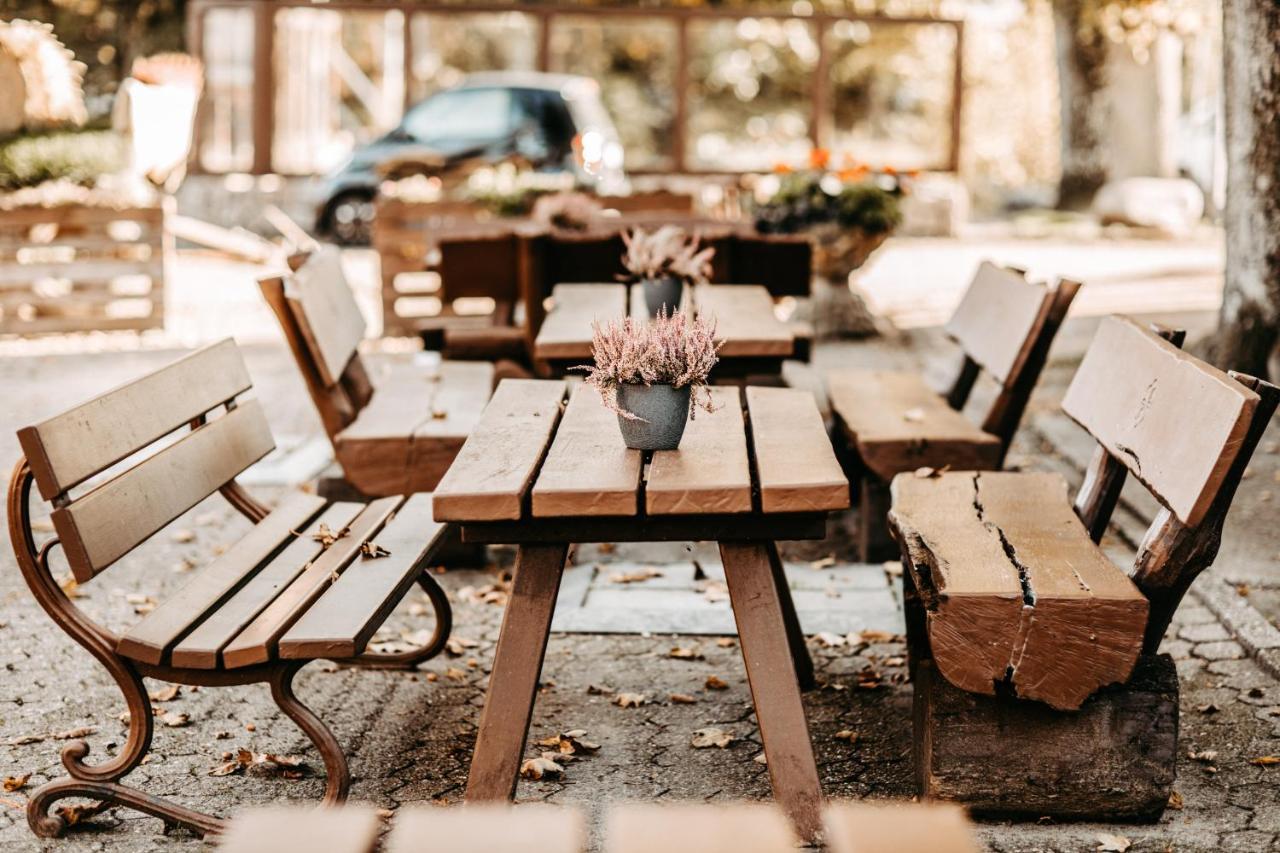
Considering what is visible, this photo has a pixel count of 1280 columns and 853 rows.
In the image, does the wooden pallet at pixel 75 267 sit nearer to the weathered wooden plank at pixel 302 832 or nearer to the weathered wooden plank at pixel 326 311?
the weathered wooden plank at pixel 326 311

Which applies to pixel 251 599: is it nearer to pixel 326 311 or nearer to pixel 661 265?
pixel 326 311

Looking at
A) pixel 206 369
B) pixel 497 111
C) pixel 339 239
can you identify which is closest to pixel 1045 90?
pixel 497 111

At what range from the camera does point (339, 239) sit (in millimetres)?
17859

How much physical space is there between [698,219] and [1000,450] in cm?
438

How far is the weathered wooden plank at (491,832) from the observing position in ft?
4.18

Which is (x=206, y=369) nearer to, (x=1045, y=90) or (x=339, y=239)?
(x=339, y=239)

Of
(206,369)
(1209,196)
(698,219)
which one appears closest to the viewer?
(206,369)

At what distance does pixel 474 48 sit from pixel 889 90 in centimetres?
822

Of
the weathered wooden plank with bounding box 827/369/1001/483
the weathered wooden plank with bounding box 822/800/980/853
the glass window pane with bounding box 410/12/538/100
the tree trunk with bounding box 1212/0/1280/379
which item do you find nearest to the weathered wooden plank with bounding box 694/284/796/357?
the weathered wooden plank with bounding box 827/369/1001/483

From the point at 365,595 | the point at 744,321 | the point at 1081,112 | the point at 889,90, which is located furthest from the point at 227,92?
the point at 365,595

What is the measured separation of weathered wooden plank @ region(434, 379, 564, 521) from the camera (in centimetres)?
340

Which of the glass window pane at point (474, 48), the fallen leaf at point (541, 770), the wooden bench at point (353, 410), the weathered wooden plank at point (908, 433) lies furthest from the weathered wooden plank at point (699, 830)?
the glass window pane at point (474, 48)

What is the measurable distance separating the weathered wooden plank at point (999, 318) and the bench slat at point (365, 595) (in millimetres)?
2111

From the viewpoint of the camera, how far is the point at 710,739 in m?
4.20
